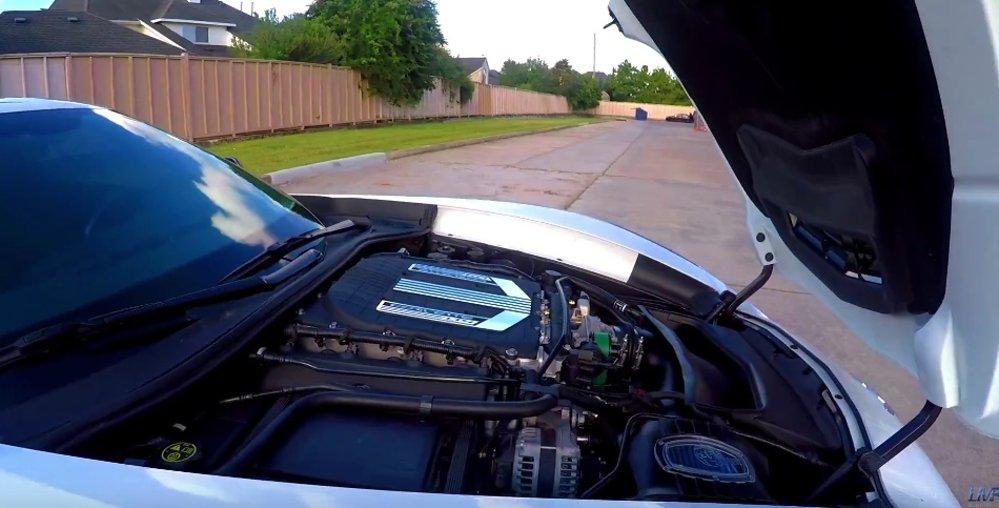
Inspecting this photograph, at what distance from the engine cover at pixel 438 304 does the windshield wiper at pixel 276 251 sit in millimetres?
243

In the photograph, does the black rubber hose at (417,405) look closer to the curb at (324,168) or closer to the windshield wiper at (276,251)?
the windshield wiper at (276,251)

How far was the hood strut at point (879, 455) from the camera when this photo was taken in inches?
66.8

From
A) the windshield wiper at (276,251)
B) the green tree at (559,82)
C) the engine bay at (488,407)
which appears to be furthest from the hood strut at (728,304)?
the green tree at (559,82)

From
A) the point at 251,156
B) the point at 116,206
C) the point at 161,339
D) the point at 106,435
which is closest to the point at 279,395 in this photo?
the point at 161,339

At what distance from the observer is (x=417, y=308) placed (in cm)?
227

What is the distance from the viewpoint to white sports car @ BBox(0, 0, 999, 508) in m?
1.37

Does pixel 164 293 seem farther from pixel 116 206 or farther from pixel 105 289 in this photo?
pixel 116 206

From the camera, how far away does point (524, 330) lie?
2.26 m

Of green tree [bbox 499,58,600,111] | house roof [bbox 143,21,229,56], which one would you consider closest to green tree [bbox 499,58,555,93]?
green tree [bbox 499,58,600,111]

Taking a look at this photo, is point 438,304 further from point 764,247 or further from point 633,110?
point 633,110

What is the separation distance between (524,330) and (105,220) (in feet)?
4.32

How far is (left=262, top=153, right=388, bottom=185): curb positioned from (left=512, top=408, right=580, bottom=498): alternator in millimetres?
8088

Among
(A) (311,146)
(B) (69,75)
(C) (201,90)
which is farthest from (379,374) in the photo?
(C) (201,90)

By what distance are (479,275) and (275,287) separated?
788 millimetres
